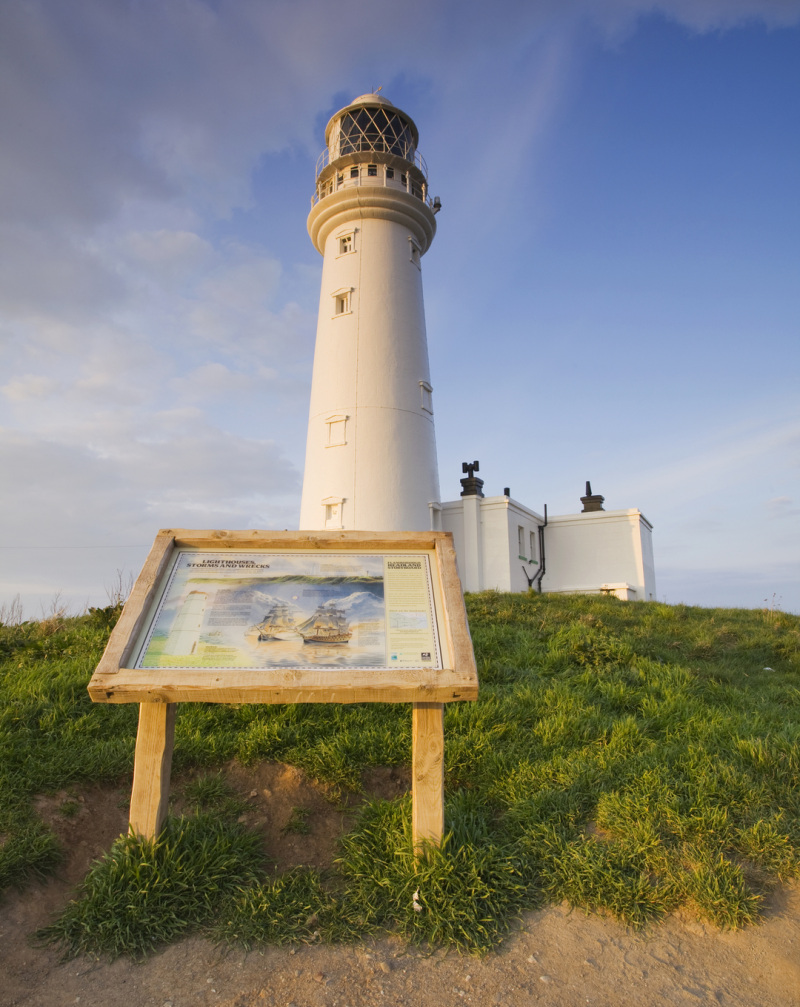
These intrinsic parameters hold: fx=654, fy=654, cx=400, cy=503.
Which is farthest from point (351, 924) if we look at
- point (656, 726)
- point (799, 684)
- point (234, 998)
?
point (799, 684)

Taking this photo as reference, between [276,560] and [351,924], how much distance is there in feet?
7.24

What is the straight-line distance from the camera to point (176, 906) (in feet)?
12.0

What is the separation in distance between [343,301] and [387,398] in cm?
337

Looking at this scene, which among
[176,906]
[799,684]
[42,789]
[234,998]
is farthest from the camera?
[799,684]

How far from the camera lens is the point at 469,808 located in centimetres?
448

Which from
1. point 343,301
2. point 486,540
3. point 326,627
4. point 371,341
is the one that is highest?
point 343,301

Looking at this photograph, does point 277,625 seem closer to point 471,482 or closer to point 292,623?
point 292,623

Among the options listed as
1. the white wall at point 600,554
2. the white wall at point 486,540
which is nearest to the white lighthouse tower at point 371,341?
the white wall at point 486,540

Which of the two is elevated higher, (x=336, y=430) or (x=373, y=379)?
(x=373, y=379)

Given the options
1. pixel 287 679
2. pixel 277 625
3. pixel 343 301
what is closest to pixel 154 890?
pixel 287 679

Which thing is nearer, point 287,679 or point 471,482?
point 287,679

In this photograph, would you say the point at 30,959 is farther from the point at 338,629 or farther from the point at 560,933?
the point at 560,933

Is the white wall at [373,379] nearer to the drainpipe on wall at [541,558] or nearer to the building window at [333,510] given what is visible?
the building window at [333,510]

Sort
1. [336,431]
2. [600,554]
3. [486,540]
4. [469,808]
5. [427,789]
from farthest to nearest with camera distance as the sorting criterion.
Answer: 1. [600,554]
2. [486,540]
3. [336,431]
4. [469,808]
5. [427,789]
